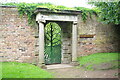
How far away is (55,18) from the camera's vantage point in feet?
29.9

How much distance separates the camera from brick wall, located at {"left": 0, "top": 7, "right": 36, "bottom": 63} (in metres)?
9.04

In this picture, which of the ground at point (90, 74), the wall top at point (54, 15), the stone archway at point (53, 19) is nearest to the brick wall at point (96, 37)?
the stone archway at point (53, 19)

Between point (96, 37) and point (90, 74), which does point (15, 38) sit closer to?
point (90, 74)

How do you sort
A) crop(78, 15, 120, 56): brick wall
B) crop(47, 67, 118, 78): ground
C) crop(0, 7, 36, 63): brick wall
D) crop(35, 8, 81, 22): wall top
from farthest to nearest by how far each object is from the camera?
crop(78, 15, 120, 56): brick wall, crop(0, 7, 36, 63): brick wall, crop(35, 8, 81, 22): wall top, crop(47, 67, 118, 78): ground

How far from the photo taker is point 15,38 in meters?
9.20

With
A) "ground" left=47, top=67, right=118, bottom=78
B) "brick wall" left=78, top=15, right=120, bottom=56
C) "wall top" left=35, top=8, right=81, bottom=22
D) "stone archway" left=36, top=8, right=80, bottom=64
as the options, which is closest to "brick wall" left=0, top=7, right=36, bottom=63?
"stone archway" left=36, top=8, right=80, bottom=64

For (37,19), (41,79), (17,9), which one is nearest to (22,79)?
(41,79)

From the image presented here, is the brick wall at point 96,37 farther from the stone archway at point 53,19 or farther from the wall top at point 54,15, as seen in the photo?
the wall top at point 54,15

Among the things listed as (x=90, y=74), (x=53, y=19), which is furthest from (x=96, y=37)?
(x=90, y=74)

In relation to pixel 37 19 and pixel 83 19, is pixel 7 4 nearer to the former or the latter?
pixel 37 19

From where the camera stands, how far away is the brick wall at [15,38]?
904 cm

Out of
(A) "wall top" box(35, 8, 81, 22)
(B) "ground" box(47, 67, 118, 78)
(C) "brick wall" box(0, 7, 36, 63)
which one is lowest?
(B) "ground" box(47, 67, 118, 78)

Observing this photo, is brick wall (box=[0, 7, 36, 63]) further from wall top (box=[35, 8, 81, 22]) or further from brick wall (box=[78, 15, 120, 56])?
brick wall (box=[78, 15, 120, 56])

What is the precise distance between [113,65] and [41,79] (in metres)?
3.96
